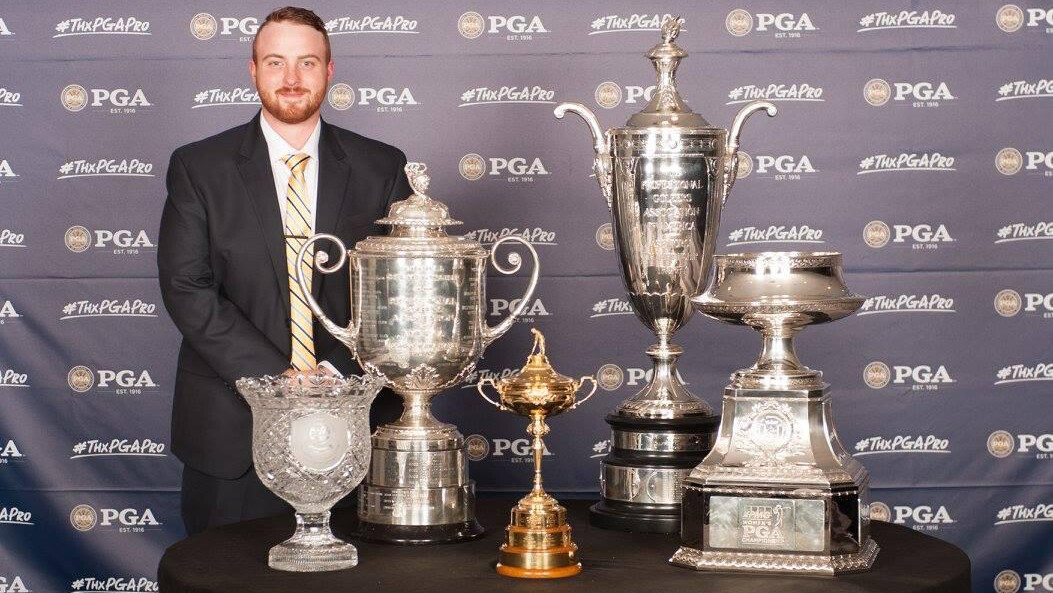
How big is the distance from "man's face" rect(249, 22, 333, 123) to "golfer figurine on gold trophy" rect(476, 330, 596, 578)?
4.37 feet

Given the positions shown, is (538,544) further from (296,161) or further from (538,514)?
(296,161)

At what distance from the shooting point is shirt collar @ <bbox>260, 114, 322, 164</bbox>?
314 centimetres

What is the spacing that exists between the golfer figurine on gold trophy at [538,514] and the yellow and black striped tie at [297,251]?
113 cm

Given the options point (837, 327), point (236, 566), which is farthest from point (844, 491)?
point (837, 327)

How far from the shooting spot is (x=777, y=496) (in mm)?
1931

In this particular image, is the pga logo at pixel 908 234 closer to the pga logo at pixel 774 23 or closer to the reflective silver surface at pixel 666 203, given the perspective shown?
the pga logo at pixel 774 23

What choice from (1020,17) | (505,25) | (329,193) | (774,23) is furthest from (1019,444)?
(329,193)

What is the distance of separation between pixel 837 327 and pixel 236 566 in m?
2.34

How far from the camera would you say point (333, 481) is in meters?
1.97

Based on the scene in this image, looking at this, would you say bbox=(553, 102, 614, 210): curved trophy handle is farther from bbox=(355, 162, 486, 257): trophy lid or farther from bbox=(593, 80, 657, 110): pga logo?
bbox=(593, 80, 657, 110): pga logo

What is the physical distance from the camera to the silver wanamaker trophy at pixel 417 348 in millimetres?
2162

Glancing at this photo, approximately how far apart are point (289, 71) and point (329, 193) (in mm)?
288

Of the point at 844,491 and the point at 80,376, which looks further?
the point at 80,376

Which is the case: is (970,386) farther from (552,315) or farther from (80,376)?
(80,376)
